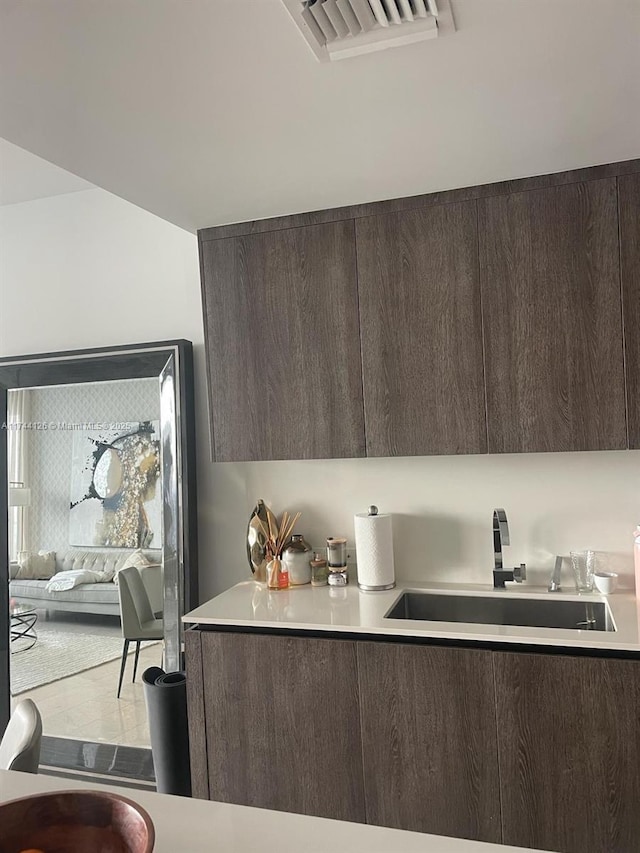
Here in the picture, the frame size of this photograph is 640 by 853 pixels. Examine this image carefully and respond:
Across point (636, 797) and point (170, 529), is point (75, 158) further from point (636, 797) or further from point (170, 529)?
point (636, 797)

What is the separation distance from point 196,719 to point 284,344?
1384mm

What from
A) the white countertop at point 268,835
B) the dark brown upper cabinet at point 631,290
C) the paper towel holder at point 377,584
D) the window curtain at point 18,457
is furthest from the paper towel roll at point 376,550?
the window curtain at point 18,457

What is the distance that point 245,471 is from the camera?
120 inches

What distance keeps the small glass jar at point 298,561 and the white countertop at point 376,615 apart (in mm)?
54

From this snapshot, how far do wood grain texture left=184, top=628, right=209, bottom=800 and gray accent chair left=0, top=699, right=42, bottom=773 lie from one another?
899mm

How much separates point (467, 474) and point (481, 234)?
35.7 inches

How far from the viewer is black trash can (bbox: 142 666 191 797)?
2.66m

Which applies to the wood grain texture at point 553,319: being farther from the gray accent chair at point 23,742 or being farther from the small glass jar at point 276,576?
the gray accent chair at point 23,742

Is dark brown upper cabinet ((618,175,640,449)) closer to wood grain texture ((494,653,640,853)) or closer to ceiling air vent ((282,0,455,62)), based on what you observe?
wood grain texture ((494,653,640,853))

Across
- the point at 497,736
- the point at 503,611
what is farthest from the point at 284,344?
the point at 497,736

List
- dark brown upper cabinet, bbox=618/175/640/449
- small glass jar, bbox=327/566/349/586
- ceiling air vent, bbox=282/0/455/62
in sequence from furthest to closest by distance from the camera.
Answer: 1. small glass jar, bbox=327/566/349/586
2. dark brown upper cabinet, bbox=618/175/640/449
3. ceiling air vent, bbox=282/0/455/62

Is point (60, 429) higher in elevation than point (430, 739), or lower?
higher

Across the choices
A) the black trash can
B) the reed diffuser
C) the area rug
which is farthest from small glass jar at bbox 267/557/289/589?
the area rug

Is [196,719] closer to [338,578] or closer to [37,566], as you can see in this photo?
[338,578]
